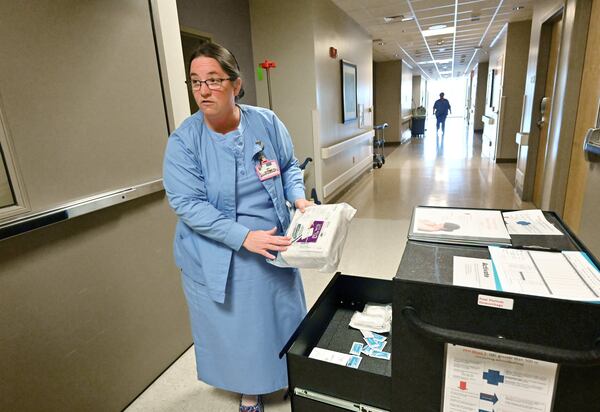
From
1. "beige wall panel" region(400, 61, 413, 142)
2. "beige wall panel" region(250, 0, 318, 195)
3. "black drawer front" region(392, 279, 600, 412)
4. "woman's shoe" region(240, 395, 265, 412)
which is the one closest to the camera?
"black drawer front" region(392, 279, 600, 412)

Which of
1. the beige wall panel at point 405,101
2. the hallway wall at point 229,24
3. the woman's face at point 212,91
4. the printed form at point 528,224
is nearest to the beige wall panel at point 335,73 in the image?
the hallway wall at point 229,24

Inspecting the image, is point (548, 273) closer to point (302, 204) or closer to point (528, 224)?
point (528, 224)

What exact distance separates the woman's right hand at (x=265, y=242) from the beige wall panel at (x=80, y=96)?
742mm

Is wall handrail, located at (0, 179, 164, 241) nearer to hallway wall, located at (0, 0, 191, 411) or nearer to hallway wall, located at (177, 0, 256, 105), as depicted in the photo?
hallway wall, located at (0, 0, 191, 411)

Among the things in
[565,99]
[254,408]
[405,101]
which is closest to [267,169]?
[254,408]

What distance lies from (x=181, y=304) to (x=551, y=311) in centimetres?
179

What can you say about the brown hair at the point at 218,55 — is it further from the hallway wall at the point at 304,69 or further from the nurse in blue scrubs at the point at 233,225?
the hallway wall at the point at 304,69

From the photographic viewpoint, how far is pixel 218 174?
A: 128cm

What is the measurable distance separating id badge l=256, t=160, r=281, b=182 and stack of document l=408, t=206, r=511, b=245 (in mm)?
541

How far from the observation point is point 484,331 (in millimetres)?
669

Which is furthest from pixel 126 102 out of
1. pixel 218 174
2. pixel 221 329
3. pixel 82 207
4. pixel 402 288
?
pixel 402 288

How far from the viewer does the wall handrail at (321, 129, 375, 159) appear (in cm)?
459

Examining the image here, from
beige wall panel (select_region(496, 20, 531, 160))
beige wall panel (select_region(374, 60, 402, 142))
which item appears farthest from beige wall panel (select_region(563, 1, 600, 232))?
beige wall panel (select_region(374, 60, 402, 142))

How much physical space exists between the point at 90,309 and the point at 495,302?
58.8 inches
